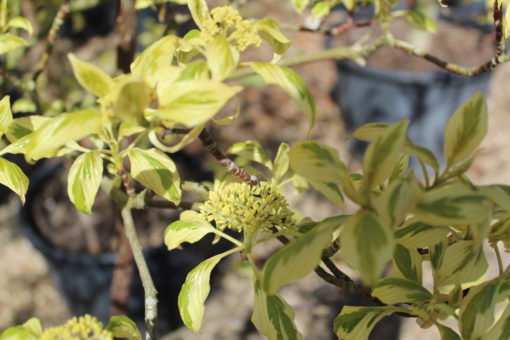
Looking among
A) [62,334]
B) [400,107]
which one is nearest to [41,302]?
[62,334]

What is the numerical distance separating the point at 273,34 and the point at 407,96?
195 cm

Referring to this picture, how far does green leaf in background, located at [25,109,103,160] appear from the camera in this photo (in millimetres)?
414

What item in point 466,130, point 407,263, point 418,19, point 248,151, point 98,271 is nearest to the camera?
point 466,130

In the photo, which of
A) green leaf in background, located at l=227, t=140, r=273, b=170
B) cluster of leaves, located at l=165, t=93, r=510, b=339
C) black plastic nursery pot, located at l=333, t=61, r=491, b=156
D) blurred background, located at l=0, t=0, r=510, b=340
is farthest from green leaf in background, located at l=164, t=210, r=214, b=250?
black plastic nursery pot, located at l=333, t=61, r=491, b=156

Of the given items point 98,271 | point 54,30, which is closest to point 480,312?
point 54,30

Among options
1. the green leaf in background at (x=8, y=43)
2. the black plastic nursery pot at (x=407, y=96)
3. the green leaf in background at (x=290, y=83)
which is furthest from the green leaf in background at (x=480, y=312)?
the black plastic nursery pot at (x=407, y=96)

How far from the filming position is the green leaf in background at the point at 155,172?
60cm

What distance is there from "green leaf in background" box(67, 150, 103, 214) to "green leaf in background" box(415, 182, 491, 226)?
0.35 metres

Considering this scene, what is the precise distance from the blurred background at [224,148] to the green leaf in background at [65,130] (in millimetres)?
716

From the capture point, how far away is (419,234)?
1.77 feet

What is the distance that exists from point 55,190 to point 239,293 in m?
0.77

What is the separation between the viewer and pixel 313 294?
6.36 ft

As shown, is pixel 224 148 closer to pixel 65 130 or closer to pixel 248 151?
pixel 248 151

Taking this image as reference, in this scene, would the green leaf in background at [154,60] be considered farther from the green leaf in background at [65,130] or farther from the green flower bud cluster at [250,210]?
the green flower bud cluster at [250,210]
